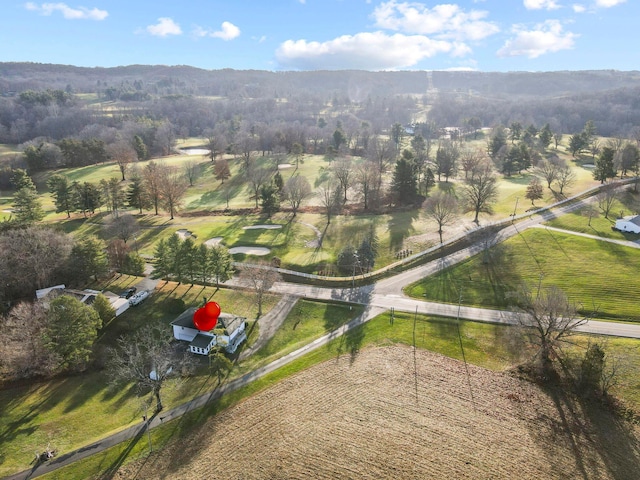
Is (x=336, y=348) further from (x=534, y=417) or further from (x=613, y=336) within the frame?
(x=613, y=336)

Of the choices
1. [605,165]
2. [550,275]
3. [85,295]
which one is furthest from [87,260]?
[605,165]

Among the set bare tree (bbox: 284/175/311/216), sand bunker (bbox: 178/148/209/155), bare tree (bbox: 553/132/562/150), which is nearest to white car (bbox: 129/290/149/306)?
bare tree (bbox: 284/175/311/216)

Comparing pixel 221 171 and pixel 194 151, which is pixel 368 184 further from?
pixel 194 151

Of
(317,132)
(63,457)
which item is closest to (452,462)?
(63,457)

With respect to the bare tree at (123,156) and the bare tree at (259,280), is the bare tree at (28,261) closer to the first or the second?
the bare tree at (259,280)

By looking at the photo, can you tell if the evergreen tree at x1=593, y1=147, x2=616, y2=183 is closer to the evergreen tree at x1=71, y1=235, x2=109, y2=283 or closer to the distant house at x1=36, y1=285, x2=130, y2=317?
the distant house at x1=36, y1=285, x2=130, y2=317
